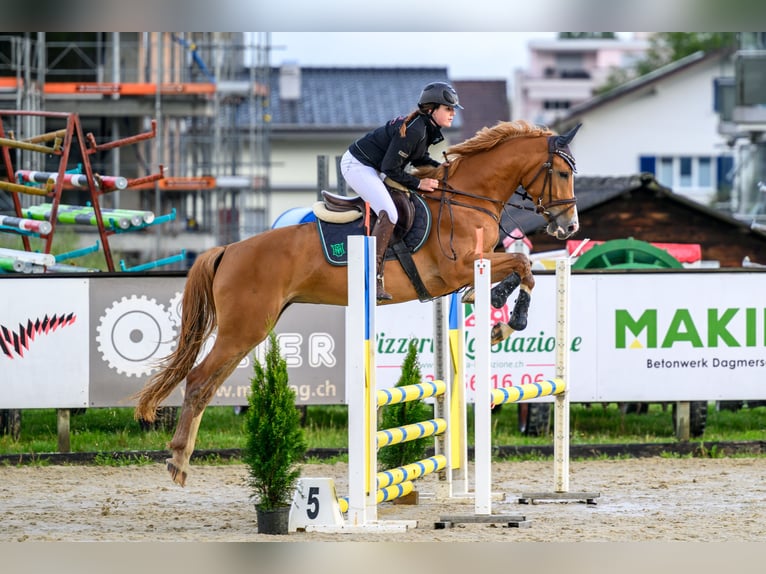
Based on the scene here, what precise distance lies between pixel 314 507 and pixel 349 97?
48.4 m

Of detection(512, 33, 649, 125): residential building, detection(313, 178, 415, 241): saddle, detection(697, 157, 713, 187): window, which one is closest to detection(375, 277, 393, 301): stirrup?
detection(313, 178, 415, 241): saddle

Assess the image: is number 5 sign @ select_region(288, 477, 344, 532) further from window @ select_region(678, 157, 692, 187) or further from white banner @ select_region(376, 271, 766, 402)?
window @ select_region(678, 157, 692, 187)

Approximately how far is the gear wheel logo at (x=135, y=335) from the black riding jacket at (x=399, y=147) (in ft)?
9.86

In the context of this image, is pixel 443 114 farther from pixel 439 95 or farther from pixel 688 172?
pixel 688 172

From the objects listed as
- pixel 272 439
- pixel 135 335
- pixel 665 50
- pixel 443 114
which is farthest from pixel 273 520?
pixel 665 50

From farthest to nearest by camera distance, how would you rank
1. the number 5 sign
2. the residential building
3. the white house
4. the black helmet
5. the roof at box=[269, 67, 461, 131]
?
the residential building
the white house
the roof at box=[269, 67, 461, 131]
the black helmet
the number 5 sign

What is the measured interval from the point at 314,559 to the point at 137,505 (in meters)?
3.77

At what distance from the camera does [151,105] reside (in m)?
27.1

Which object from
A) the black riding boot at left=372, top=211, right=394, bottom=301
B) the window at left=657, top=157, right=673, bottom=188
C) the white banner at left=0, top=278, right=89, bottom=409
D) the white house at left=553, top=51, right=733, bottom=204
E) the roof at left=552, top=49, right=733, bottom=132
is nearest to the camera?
the black riding boot at left=372, top=211, right=394, bottom=301

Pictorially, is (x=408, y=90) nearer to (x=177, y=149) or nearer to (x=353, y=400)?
(x=177, y=149)

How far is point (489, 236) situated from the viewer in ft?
28.9

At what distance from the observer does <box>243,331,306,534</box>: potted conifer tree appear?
24.3 feet

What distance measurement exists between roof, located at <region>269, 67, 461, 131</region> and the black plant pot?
4284 centimetres

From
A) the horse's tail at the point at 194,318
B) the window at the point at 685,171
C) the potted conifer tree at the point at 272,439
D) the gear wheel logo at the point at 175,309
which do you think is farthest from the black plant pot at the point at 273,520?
the window at the point at 685,171
